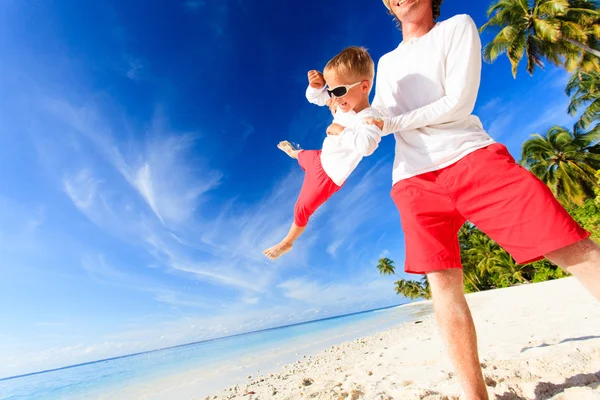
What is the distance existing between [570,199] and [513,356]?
24.5m

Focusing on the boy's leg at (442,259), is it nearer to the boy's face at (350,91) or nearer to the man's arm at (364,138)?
the man's arm at (364,138)

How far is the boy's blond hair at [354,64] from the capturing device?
1998 mm

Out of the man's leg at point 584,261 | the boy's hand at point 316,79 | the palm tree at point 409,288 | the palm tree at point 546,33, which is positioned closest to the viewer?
the man's leg at point 584,261

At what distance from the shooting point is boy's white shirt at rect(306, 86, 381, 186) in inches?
62.4

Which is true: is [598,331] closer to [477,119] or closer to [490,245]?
[477,119]

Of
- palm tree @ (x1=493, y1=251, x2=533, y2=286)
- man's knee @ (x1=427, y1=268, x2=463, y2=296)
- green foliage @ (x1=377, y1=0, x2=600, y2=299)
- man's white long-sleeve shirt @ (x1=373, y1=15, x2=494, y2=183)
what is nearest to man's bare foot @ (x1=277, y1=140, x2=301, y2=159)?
man's white long-sleeve shirt @ (x1=373, y1=15, x2=494, y2=183)

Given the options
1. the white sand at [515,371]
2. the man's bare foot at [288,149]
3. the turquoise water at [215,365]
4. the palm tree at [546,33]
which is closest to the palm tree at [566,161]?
the palm tree at [546,33]

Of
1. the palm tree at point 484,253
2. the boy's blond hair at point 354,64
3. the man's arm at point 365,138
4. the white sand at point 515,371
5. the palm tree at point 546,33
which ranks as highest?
the palm tree at point 546,33

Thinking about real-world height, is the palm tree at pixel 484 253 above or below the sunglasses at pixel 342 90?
above

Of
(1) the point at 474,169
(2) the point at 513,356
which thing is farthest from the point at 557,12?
(1) the point at 474,169

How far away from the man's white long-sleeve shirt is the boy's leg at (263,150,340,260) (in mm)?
506

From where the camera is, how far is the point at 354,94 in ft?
6.61

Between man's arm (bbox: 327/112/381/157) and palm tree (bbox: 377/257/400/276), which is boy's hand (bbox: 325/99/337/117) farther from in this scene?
palm tree (bbox: 377/257/400/276)

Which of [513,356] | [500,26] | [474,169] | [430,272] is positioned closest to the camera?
[474,169]
